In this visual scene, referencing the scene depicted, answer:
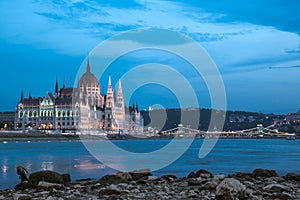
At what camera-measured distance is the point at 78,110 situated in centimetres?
14650

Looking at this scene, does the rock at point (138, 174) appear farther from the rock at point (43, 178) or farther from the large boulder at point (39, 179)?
the rock at point (43, 178)

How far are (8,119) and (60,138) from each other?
244 feet

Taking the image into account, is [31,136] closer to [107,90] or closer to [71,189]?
[107,90]

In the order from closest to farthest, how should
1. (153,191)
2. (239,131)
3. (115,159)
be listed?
(153,191), (115,159), (239,131)

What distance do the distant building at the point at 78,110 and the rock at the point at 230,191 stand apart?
136 meters

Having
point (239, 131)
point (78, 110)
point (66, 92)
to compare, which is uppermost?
point (66, 92)

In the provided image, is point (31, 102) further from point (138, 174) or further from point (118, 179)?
point (118, 179)

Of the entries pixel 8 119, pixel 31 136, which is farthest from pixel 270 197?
pixel 8 119

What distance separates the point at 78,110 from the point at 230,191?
138091mm

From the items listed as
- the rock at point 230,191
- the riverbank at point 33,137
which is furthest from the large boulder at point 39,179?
the riverbank at point 33,137

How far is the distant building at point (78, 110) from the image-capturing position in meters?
146

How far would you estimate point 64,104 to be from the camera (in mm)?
148375

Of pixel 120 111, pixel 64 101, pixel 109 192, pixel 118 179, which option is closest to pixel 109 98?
pixel 120 111

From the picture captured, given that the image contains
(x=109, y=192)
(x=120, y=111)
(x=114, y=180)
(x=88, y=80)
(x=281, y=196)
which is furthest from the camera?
(x=88, y=80)
